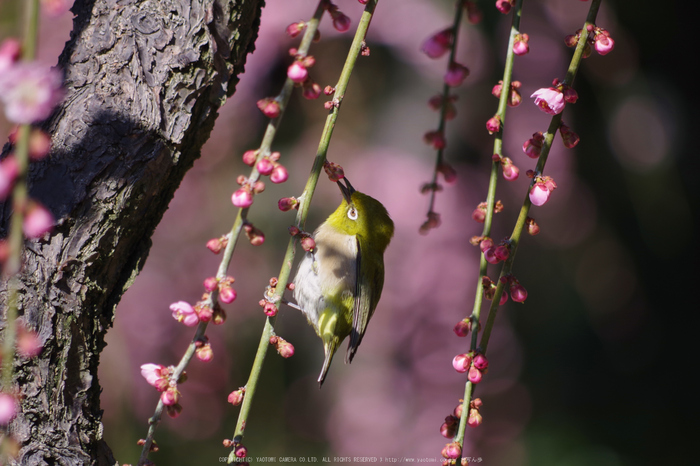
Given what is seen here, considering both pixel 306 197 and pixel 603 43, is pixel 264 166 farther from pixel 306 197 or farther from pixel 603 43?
pixel 603 43

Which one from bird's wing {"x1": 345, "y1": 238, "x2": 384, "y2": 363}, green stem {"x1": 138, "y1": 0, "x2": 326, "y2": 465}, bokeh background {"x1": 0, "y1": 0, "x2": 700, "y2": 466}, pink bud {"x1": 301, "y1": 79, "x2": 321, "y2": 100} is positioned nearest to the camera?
green stem {"x1": 138, "y1": 0, "x2": 326, "y2": 465}

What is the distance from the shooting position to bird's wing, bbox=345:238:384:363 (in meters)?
2.31

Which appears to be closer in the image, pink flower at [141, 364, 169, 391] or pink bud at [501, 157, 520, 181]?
pink flower at [141, 364, 169, 391]

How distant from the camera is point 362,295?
2.39m

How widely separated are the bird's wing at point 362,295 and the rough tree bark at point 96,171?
3.81 ft

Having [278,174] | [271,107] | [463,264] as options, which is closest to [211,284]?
[278,174]

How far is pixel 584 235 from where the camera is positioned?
400 centimetres

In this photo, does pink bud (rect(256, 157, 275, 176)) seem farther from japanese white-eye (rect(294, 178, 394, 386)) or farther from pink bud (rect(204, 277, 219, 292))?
japanese white-eye (rect(294, 178, 394, 386))

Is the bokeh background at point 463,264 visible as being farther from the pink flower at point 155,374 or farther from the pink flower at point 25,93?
the pink flower at point 25,93

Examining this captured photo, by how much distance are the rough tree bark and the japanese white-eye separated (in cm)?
110

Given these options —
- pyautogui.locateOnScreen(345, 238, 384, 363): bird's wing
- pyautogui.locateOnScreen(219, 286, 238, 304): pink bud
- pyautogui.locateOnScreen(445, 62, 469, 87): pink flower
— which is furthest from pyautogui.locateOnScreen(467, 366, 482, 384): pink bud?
pyautogui.locateOnScreen(345, 238, 384, 363): bird's wing

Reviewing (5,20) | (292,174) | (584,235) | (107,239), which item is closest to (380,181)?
(292,174)

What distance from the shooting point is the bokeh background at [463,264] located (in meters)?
3.71

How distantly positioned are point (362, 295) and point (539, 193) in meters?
1.35
